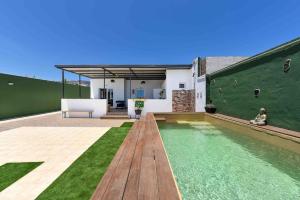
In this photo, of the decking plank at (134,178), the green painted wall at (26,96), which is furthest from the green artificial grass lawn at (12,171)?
the green painted wall at (26,96)

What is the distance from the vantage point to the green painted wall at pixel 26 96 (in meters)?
10.8

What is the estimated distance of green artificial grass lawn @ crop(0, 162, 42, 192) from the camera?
2.79 m

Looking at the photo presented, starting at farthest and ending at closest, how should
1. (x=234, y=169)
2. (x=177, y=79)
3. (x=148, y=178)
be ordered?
(x=177, y=79)
(x=234, y=169)
(x=148, y=178)

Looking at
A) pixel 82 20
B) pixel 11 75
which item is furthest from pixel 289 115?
pixel 82 20

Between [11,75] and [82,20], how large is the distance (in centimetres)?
933

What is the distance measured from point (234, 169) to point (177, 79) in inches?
370

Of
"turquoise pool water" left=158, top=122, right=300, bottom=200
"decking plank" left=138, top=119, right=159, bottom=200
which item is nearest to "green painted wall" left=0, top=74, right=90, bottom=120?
"turquoise pool water" left=158, top=122, right=300, bottom=200

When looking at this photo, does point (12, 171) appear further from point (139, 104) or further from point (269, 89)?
point (139, 104)

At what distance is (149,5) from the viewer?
14531 mm

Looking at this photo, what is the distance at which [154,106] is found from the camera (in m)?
11.7

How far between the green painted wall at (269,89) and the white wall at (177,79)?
3.52m

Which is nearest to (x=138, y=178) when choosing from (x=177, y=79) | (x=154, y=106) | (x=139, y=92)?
(x=154, y=106)

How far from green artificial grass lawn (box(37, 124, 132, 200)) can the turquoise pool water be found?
1502 millimetres

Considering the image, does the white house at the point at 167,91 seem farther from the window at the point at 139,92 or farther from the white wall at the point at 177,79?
the window at the point at 139,92
